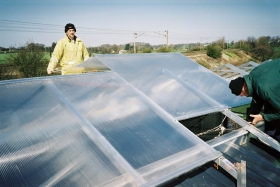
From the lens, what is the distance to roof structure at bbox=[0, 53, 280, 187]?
5.33ft

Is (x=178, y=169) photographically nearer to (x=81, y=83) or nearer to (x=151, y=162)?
(x=151, y=162)

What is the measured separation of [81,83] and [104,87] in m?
0.29

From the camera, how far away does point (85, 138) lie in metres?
1.93

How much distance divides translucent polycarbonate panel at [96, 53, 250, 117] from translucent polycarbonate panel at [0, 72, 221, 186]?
0.47 metres

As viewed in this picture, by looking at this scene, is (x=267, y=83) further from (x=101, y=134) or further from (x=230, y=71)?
(x=230, y=71)

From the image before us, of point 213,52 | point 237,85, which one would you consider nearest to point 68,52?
point 237,85

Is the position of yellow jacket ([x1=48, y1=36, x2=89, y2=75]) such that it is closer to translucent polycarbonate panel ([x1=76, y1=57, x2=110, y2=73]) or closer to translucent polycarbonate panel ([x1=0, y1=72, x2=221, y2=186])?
translucent polycarbonate panel ([x1=76, y1=57, x2=110, y2=73])

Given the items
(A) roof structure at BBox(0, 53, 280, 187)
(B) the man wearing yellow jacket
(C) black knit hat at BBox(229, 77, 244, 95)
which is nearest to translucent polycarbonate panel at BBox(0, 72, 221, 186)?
(A) roof structure at BBox(0, 53, 280, 187)

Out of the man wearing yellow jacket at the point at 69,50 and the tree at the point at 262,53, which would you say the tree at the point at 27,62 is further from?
the tree at the point at 262,53

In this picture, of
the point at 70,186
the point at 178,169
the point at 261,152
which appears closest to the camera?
the point at 70,186

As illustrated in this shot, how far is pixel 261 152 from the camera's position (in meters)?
2.93

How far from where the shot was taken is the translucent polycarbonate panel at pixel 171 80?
3108 mm

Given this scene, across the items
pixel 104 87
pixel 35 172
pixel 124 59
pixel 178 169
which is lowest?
pixel 178 169

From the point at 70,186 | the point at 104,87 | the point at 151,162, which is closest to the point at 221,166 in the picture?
the point at 151,162
